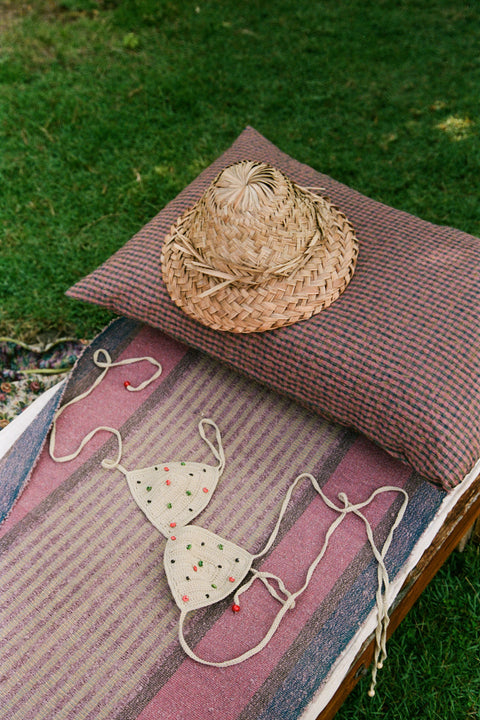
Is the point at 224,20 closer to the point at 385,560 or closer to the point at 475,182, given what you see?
the point at 475,182

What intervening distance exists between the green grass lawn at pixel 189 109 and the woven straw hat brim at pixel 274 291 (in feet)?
2.98

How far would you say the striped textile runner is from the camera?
4.40 ft

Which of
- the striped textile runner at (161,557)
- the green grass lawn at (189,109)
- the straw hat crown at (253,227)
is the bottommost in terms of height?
the striped textile runner at (161,557)

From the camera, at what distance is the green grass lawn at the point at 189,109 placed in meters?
2.70

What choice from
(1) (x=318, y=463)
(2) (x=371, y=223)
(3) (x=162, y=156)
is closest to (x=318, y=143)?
(3) (x=162, y=156)

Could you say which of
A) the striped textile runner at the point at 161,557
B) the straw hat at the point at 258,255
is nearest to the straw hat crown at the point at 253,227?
the straw hat at the point at 258,255

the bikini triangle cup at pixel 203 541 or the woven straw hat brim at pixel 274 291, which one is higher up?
the woven straw hat brim at pixel 274 291

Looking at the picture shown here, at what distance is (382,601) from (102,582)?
68 centimetres

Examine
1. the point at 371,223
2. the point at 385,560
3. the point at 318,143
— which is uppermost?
the point at 371,223

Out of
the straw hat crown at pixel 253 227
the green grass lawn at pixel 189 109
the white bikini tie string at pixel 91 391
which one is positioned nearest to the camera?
the straw hat crown at pixel 253 227

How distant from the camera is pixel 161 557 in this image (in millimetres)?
1522

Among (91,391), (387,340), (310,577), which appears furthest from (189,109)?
(310,577)

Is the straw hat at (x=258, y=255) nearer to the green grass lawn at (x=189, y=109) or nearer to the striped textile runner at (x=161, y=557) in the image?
the striped textile runner at (x=161, y=557)

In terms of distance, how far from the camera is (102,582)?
1.49 meters
